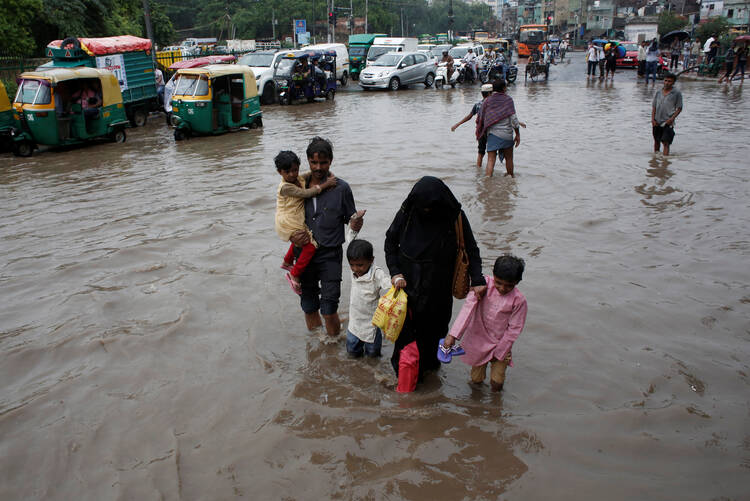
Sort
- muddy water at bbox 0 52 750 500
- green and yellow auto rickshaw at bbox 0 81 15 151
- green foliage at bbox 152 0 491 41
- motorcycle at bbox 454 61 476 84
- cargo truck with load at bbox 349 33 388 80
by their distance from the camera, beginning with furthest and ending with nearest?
green foliage at bbox 152 0 491 41 < cargo truck with load at bbox 349 33 388 80 < motorcycle at bbox 454 61 476 84 < green and yellow auto rickshaw at bbox 0 81 15 151 < muddy water at bbox 0 52 750 500

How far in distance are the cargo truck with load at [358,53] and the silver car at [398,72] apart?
16.9 ft

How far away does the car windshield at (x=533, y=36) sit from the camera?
163 feet

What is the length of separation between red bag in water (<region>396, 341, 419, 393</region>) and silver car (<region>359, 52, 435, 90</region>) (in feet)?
76.8

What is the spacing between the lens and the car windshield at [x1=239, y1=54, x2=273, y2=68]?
22.6 m

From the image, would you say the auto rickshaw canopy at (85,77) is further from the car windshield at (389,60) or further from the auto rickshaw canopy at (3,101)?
the car windshield at (389,60)

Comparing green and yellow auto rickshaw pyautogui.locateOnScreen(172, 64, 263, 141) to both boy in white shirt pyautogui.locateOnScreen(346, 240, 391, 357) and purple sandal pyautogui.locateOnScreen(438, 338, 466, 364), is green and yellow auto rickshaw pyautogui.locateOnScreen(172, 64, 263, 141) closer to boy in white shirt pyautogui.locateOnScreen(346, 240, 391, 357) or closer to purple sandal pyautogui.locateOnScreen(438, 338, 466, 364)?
boy in white shirt pyautogui.locateOnScreen(346, 240, 391, 357)

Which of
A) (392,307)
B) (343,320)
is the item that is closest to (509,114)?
(343,320)

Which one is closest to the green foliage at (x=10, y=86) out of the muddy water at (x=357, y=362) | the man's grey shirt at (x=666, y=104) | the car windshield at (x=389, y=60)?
the muddy water at (x=357, y=362)

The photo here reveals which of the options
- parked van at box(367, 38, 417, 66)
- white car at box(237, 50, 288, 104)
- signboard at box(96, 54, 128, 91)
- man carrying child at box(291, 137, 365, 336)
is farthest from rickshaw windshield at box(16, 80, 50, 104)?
parked van at box(367, 38, 417, 66)

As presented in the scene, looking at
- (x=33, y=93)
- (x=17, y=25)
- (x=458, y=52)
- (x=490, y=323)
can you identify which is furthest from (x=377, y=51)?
(x=490, y=323)

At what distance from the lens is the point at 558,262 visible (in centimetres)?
605

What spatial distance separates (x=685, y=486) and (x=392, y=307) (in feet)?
5.81

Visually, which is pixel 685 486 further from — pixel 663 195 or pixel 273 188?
pixel 273 188

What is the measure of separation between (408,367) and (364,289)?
0.60 metres
